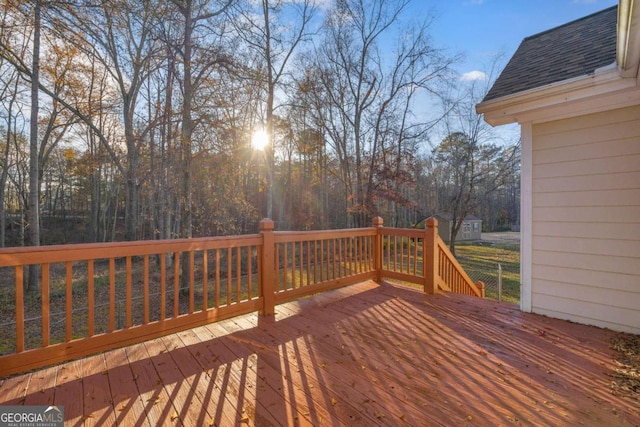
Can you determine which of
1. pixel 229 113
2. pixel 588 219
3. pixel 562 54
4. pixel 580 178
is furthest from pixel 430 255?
pixel 229 113

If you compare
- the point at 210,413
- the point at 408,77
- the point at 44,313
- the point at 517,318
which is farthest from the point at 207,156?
the point at 408,77

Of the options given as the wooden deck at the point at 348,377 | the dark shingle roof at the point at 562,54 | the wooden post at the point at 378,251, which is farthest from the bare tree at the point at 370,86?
the wooden deck at the point at 348,377

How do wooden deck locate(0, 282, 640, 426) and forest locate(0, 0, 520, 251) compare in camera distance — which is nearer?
wooden deck locate(0, 282, 640, 426)

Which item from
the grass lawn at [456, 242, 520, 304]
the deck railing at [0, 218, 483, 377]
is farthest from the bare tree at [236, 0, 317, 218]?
the grass lawn at [456, 242, 520, 304]

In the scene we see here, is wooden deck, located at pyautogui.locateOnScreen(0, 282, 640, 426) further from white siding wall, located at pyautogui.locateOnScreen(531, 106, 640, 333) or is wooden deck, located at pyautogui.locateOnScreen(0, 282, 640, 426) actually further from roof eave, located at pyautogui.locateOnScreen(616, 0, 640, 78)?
roof eave, located at pyautogui.locateOnScreen(616, 0, 640, 78)

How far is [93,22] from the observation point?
4090mm

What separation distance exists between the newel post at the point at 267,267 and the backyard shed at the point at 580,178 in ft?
8.98

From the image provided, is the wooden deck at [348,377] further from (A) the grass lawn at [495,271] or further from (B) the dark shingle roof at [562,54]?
(A) the grass lawn at [495,271]

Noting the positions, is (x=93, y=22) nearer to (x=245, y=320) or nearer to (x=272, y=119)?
(x=245, y=320)

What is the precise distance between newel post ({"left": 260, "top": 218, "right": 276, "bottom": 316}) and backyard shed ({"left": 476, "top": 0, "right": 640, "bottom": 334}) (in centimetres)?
274

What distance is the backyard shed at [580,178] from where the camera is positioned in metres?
2.71

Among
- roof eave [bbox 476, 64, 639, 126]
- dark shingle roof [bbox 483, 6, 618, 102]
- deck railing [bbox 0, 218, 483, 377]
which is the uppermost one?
dark shingle roof [bbox 483, 6, 618, 102]

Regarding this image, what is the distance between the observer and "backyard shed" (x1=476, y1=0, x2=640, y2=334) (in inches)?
107

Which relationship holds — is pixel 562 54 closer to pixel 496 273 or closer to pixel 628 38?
pixel 628 38
